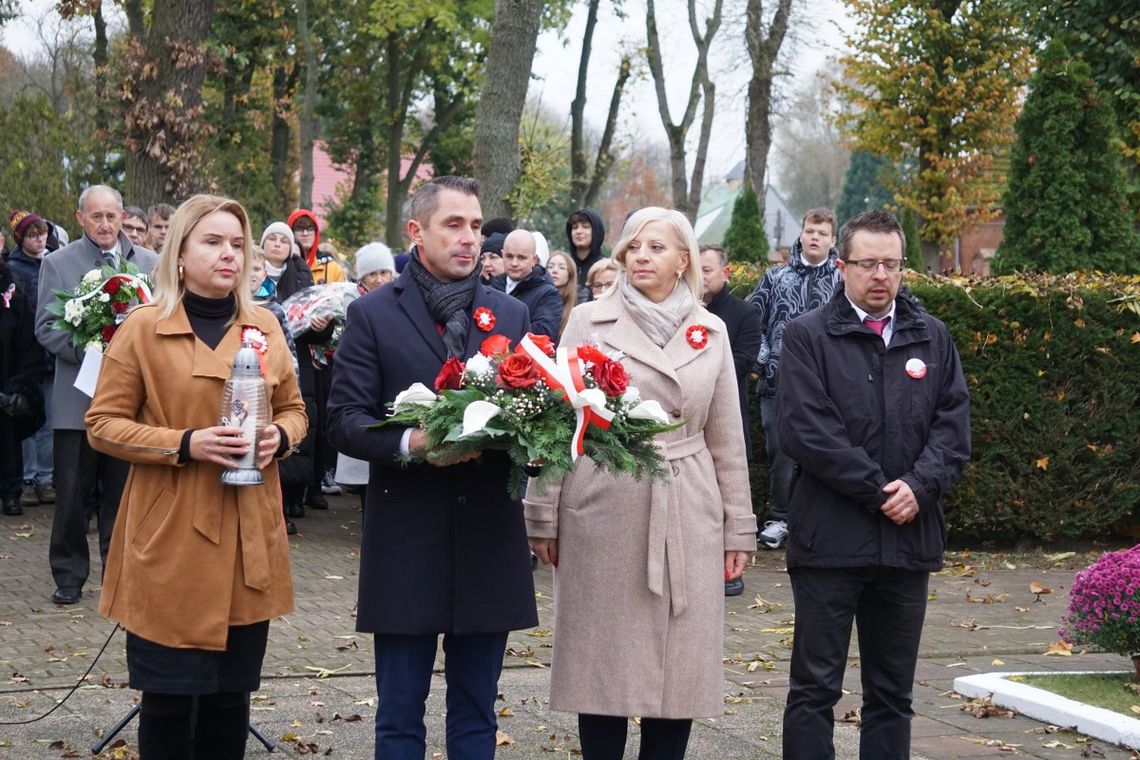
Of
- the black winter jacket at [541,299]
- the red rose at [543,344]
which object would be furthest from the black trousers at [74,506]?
the red rose at [543,344]

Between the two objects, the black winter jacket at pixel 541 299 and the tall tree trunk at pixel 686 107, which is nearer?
the black winter jacket at pixel 541 299

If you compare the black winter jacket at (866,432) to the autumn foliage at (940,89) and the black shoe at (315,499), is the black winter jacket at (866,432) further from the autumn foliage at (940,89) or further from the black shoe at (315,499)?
the autumn foliage at (940,89)

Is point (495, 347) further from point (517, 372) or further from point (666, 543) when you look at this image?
point (666, 543)

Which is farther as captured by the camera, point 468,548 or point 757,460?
point 757,460

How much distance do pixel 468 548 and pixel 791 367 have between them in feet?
5.01

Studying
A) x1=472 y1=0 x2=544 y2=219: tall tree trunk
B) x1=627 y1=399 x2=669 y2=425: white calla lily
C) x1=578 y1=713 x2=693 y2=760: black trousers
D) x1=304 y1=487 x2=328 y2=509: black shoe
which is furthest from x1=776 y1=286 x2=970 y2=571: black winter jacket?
x1=472 y1=0 x2=544 y2=219: tall tree trunk

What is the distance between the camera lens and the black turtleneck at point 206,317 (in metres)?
5.04

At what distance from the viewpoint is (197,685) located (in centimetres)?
484

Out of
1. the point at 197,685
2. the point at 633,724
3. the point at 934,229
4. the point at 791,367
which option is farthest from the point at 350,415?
the point at 934,229

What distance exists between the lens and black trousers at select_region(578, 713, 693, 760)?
5.41 meters

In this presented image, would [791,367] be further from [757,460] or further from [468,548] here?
[757,460]

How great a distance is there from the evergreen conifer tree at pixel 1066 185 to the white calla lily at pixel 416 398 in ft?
31.3

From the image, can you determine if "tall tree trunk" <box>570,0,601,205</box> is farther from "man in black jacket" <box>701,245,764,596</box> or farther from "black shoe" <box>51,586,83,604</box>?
"black shoe" <box>51,586,83,604</box>

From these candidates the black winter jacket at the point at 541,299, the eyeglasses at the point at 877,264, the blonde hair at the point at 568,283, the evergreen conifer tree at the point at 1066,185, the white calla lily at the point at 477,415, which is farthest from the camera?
the evergreen conifer tree at the point at 1066,185
